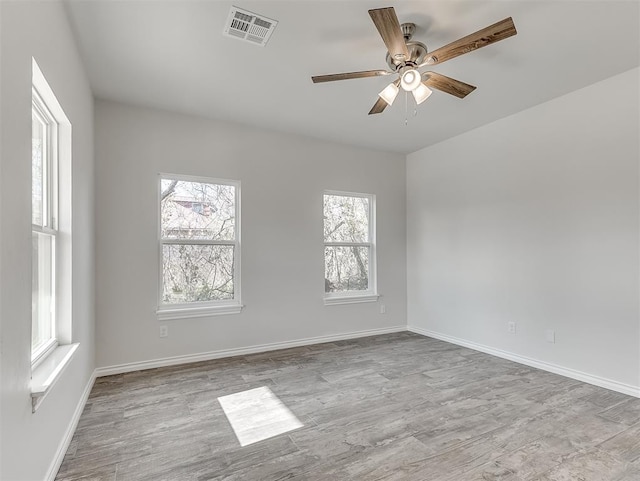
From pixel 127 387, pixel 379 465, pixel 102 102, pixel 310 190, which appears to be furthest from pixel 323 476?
pixel 102 102

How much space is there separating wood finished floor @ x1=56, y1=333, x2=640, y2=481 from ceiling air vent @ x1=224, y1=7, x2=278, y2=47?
2.71 meters

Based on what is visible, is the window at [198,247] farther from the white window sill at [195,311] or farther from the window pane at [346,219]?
the window pane at [346,219]

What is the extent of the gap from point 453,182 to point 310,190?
1870 millimetres

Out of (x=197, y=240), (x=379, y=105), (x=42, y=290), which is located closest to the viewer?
(x=42, y=290)

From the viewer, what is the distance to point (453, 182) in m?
4.51

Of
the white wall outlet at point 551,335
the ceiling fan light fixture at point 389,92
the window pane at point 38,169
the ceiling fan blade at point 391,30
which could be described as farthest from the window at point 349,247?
the window pane at point 38,169

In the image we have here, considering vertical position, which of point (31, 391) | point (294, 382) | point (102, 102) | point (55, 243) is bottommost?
point (294, 382)

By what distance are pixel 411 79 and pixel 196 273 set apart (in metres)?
2.90

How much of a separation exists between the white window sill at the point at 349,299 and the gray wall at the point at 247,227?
89 mm

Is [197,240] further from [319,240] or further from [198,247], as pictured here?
[319,240]

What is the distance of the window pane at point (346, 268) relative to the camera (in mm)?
4688

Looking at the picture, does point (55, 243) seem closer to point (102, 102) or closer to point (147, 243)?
point (147, 243)

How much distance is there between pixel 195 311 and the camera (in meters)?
3.75

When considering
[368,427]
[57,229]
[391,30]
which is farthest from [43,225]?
[368,427]
